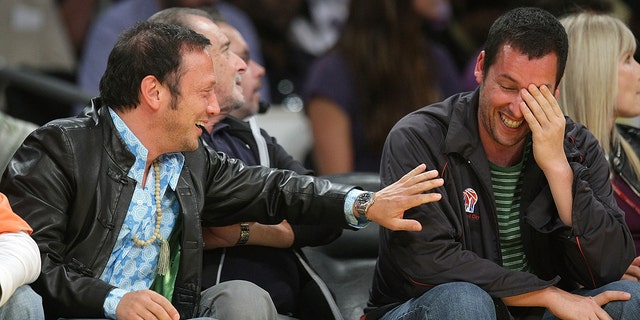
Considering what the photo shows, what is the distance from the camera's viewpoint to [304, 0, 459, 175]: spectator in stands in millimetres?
5492

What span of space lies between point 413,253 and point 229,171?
25.4 inches

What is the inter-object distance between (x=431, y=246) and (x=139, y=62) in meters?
1.03

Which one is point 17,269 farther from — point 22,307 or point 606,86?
point 606,86

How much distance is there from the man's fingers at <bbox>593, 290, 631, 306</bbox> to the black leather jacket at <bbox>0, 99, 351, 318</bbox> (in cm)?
83

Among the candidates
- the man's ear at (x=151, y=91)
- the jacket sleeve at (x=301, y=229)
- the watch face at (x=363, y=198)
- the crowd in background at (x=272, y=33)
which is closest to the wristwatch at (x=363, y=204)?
the watch face at (x=363, y=198)

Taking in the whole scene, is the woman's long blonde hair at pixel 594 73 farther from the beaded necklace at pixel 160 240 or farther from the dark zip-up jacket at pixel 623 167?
the beaded necklace at pixel 160 240

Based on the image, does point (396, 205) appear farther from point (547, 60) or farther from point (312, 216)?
point (547, 60)

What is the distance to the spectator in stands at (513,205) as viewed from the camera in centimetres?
356

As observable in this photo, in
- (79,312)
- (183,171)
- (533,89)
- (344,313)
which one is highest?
(533,89)

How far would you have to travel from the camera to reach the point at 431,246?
11.7ft

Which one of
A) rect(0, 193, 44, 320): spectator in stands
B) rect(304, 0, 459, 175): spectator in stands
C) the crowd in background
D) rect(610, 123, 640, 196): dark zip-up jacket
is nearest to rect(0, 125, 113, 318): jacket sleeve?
rect(0, 193, 44, 320): spectator in stands

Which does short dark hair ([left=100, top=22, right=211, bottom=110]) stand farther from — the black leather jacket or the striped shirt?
the striped shirt

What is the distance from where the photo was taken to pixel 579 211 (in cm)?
365

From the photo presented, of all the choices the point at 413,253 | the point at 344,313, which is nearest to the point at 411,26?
the point at 344,313
